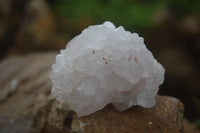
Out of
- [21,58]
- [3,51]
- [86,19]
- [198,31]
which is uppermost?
[86,19]

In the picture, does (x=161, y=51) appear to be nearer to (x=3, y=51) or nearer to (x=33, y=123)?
(x=3, y=51)

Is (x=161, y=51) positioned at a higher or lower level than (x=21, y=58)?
higher

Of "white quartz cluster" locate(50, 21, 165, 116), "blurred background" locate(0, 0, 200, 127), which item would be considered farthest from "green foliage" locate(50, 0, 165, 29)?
"white quartz cluster" locate(50, 21, 165, 116)

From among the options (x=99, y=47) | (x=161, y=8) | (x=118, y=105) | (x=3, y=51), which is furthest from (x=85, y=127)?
(x=161, y=8)

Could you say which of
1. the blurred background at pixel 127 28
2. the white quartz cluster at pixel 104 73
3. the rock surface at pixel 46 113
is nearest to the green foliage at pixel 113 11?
the blurred background at pixel 127 28

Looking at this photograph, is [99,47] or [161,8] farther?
[161,8]

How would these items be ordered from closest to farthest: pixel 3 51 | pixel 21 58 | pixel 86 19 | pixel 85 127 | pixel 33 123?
pixel 85 127 < pixel 33 123 < pixel 21 58 < pixel 3 51 < pixel 86 19
